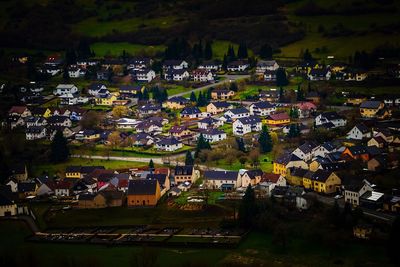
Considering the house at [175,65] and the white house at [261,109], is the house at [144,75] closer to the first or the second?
the house at [175,65]

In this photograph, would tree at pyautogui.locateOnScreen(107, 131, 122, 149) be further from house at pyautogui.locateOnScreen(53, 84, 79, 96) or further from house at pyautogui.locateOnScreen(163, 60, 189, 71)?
house at pyautogui.locateOnScreen(163, 60, 189, 71)

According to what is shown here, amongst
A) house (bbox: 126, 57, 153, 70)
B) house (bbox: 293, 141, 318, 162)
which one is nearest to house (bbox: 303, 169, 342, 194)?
house (bbox: 293, 141, 318, 162)

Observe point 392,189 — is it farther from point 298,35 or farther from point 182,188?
point 298,35

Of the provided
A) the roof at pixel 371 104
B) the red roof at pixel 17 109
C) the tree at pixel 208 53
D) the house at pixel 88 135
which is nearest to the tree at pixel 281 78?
the roof at pixel 371 104

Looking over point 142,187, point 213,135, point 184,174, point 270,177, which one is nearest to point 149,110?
point 213,135

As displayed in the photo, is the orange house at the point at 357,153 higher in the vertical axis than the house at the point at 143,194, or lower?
higher

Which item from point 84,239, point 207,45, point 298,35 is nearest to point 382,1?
point 298,35

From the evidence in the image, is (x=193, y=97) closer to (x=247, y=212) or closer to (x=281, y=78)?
(x=281, y=78)
